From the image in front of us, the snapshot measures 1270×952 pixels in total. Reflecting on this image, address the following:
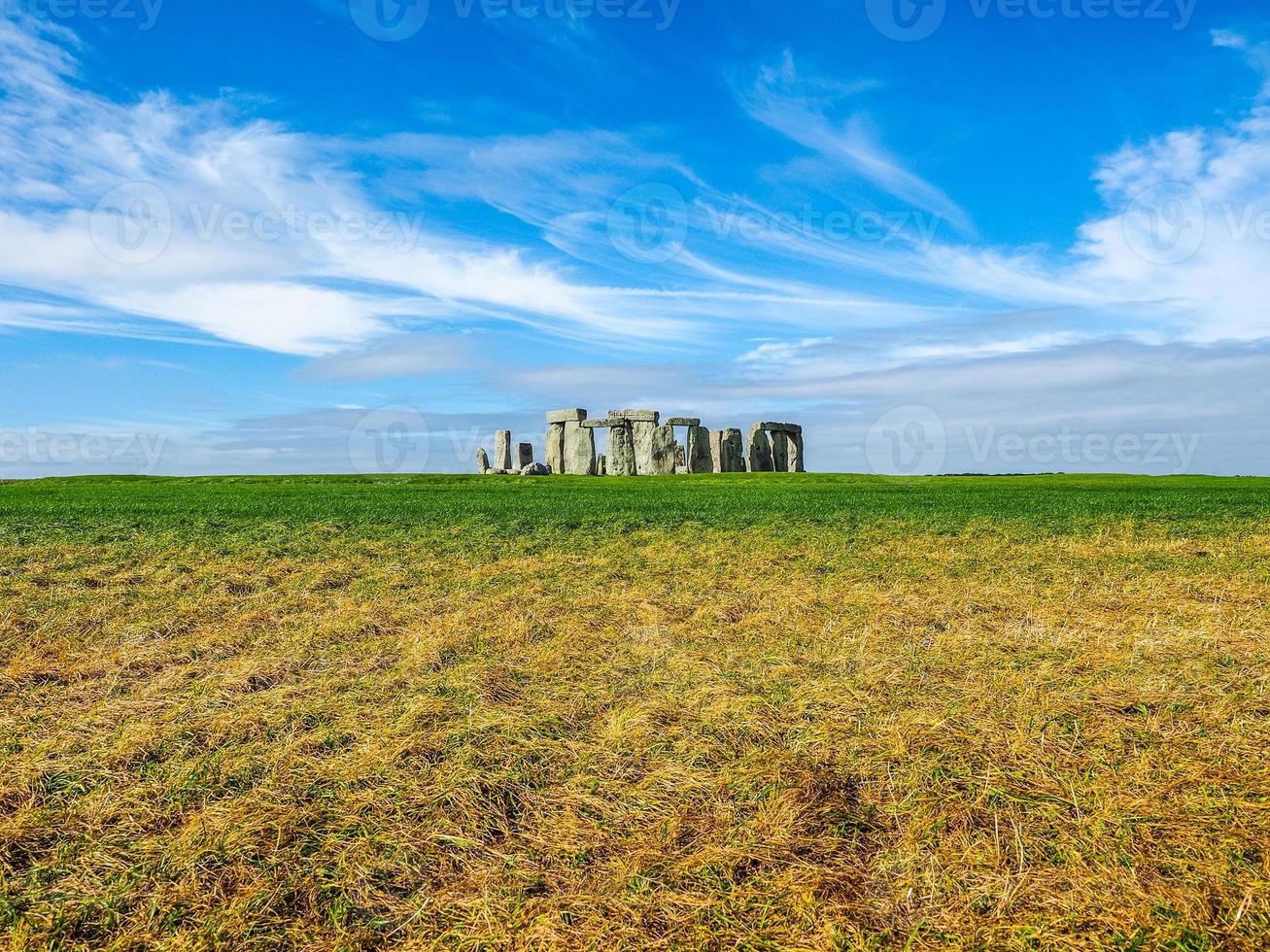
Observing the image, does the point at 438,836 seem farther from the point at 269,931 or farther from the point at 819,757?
the point at 819,757

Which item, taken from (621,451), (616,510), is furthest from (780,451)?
(616,510)

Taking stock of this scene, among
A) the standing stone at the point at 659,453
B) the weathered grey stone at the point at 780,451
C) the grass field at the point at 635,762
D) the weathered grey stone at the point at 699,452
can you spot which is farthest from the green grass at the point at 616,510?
the weathered grey stone at the point at 780,451

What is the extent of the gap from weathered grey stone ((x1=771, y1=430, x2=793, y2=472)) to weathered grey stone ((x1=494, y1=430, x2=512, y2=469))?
1165 centimetres

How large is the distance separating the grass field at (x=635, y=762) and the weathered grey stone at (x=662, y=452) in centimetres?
2510

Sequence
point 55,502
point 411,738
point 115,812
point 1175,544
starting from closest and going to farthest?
point 115,812, point 411,738, point 1175,544, point 55,502

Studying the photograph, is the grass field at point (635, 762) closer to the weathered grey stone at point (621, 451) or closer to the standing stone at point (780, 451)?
the weathered grey stone at point (621, 451)

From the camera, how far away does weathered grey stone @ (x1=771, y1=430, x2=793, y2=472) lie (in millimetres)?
35719

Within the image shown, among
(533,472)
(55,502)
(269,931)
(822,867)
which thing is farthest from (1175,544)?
(533,472)

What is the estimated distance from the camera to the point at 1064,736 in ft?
11.8

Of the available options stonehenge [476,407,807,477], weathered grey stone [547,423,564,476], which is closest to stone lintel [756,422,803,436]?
stonehenge [476,407,807,477]

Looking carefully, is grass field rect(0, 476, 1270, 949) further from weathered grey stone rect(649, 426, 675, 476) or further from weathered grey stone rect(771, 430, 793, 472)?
weathered grey stone rect(771, 430, 793, 472)

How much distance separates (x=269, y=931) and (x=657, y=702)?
6.60 feet

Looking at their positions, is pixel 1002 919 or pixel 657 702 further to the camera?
pixel 657 702

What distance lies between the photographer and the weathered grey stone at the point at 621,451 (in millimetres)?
32781
